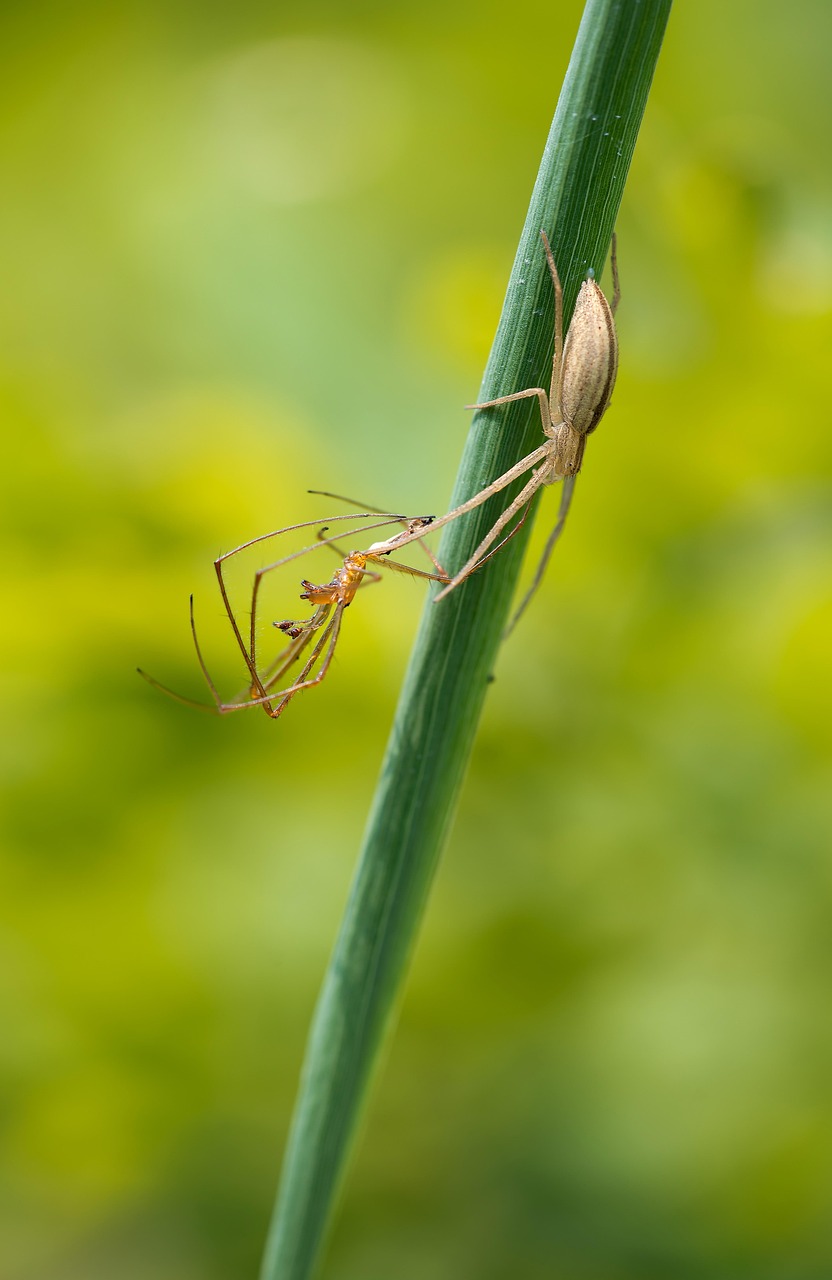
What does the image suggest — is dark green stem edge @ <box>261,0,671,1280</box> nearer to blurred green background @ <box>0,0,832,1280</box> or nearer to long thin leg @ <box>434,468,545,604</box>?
long thin leg @ <box>434,468,545,604</box>

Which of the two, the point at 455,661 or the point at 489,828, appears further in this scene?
the point at 489,828

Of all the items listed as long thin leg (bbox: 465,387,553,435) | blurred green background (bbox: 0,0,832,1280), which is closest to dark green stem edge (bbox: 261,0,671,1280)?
long thin leg (bbox: 465,387,553,435)

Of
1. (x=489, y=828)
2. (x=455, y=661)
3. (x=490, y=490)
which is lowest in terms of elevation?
(x=489, y=828)

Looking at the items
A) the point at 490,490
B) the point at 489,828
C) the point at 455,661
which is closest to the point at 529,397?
the point at 490,490

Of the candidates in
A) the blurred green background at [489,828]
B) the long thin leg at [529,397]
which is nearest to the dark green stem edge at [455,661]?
the long thin leg at [529,397]

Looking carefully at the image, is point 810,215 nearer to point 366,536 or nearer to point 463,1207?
point 366,536

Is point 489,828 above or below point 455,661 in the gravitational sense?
below

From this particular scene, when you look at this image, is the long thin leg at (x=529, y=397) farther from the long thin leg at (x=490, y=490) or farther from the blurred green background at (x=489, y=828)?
the blurred green background at (x=489, y=828)

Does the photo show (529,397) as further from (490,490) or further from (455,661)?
(455,661)
